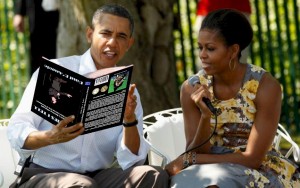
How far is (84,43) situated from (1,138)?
7.28ft

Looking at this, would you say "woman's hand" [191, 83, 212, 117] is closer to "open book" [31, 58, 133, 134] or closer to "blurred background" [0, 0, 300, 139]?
"open book" [31, 58, 133, 134]

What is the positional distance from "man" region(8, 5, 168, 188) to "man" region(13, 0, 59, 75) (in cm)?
371

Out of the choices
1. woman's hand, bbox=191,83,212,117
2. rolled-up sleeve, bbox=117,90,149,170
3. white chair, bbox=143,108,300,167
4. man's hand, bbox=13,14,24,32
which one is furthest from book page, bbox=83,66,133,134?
man's hand, bbox=13,14,24,32

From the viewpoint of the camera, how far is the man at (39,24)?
10.0 metres

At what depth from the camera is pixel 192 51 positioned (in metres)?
10.2

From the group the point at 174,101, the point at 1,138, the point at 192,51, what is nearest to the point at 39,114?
the point at 1,138

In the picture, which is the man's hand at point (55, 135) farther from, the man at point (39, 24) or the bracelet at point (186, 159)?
the man at point (39, 24)

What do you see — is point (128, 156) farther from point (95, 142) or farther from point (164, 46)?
point (164, 46)

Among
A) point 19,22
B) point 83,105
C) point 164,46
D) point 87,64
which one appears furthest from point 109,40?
point 19,22

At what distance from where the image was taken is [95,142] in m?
6.20

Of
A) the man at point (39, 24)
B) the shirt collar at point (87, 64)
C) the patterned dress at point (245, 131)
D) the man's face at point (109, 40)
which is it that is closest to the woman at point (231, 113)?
the patterned dress at point (245, 131)

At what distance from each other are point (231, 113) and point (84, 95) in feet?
3.54

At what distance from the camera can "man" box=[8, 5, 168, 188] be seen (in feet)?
19.2

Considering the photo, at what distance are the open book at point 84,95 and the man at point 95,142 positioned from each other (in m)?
0.11
